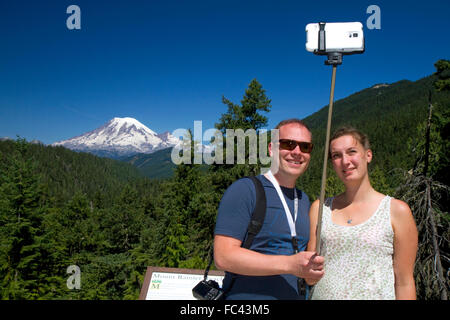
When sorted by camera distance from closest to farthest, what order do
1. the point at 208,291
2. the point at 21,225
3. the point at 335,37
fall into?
the point at 335,37 < the point at 208,291 < the point at 21,225

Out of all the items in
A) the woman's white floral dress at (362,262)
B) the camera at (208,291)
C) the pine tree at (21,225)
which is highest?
the woman's white floral dress at (362,262)

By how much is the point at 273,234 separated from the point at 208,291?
2.64 ft

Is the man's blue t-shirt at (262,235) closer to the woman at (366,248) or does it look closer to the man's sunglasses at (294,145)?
the woman at (366,248)

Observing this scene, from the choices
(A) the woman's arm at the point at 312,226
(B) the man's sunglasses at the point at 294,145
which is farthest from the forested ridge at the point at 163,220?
(A) the woman's arm at the point at 312,226

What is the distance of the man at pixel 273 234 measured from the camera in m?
2.01

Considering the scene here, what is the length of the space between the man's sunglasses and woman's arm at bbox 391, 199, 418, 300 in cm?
91

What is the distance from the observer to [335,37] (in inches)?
77.5

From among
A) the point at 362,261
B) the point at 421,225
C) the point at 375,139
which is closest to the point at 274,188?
the point at 362,261

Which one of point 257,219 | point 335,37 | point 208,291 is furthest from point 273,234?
point 335,37

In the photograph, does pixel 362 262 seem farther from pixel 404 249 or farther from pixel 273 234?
pixel 273 234

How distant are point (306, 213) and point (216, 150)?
49.0 ft

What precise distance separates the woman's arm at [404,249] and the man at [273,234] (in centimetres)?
75

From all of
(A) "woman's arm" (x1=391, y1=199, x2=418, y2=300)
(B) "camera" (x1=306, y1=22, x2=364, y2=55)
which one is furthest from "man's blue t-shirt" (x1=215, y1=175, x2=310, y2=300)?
(B) "camera" (x1=306, y1=22, x2=364, y2=55)
